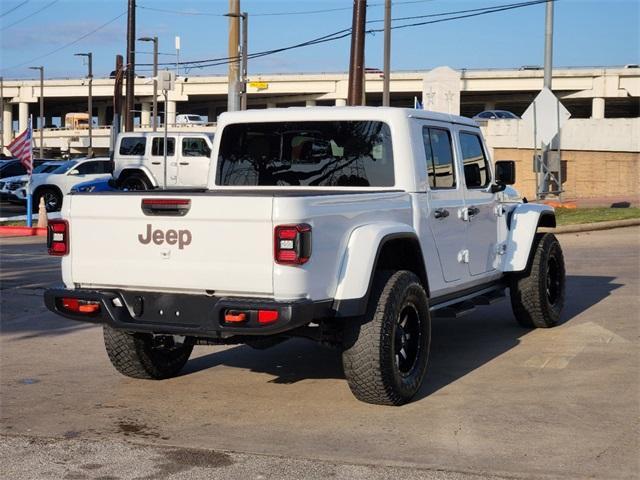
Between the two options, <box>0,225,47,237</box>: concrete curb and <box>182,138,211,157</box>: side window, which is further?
<box>182,138,211,157</box>: side window

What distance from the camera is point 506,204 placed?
29.5ft

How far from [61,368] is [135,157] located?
1991cm

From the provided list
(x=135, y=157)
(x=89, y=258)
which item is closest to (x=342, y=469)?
(x=89, y=258)

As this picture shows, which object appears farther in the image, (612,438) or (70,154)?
(70,154)

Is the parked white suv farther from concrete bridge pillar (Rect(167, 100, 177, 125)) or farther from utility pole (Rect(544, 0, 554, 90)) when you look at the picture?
concrete bridge pillar (Rect(167, 100, 177, 125))

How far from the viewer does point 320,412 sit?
21.0ft

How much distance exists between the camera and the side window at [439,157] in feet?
24.7

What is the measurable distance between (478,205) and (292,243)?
2934 millimetres

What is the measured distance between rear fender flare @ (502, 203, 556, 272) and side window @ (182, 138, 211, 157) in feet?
Result: 59.7

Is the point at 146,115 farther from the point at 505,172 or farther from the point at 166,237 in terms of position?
the point at 166,237

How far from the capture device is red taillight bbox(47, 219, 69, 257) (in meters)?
6.54

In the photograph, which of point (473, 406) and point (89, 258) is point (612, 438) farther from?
point (89, 258)

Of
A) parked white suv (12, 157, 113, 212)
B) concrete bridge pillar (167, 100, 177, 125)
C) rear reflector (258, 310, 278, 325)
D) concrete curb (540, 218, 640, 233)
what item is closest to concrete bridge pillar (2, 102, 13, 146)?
concrete bridge pillar (167, 100, 177, 125)

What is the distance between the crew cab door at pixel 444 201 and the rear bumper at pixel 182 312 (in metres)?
1.63
